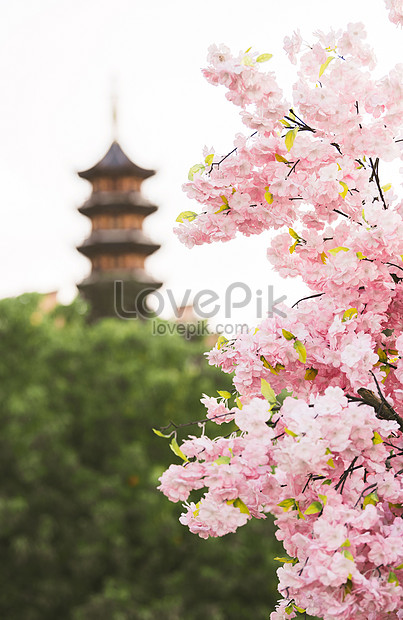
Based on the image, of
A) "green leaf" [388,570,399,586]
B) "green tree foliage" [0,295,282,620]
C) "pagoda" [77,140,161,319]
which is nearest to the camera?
"green leaf" [388,570,399,586]

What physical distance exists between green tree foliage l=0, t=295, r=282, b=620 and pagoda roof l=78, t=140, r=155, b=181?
1977cm

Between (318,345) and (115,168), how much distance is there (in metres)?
37.0

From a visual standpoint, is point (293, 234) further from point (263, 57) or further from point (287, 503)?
point (287, 503)

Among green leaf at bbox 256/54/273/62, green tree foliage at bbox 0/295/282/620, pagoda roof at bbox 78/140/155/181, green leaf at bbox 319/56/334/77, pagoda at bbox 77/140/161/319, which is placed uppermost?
pagoda roof at bbox 78/140/155/181

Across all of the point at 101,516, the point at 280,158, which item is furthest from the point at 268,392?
the point at 101,516

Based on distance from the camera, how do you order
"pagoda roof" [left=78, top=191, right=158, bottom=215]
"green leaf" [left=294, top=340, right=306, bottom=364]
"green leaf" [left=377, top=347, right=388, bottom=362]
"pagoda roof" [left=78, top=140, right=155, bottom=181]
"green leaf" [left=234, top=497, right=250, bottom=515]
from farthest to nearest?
"pagoda roof" [left=78, top=191, right=158, bottom=215] → "pagoda roof" [left=78, top=140, right=155, bottom=181] → "green leaf" [left=377, top=347, right=388, bottom=362] → "green leaf" [left=294, top=340, right=306, bottom=364] → "green leaf" [left=234, top=497, right=250, bottom=515]

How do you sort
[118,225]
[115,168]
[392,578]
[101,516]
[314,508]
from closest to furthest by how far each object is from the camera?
[392,578] < [314,508] < [101,516] < [115,168] < [118,225]

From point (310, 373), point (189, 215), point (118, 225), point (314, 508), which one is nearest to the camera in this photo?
point (314, 508)

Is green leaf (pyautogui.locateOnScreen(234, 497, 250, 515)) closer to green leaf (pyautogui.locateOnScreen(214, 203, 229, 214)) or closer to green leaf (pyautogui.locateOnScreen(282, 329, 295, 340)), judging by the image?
green leaf (pyautogui.locateOnScreen(282, 329, 295, 340))

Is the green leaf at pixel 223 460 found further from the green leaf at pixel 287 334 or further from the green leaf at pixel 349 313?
the green leaf at pixel 349 313

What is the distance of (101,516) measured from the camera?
18516mm

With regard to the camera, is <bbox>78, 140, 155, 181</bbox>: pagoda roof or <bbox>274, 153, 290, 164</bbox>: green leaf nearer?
<bbox>274, 153, 290, 164</bbox>: green leaf

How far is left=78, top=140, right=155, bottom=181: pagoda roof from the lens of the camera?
3969 cm

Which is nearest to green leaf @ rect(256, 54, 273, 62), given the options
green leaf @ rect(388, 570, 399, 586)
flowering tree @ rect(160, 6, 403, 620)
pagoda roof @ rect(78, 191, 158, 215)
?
flowering tree @ rect(160, 6, 403, 620)
